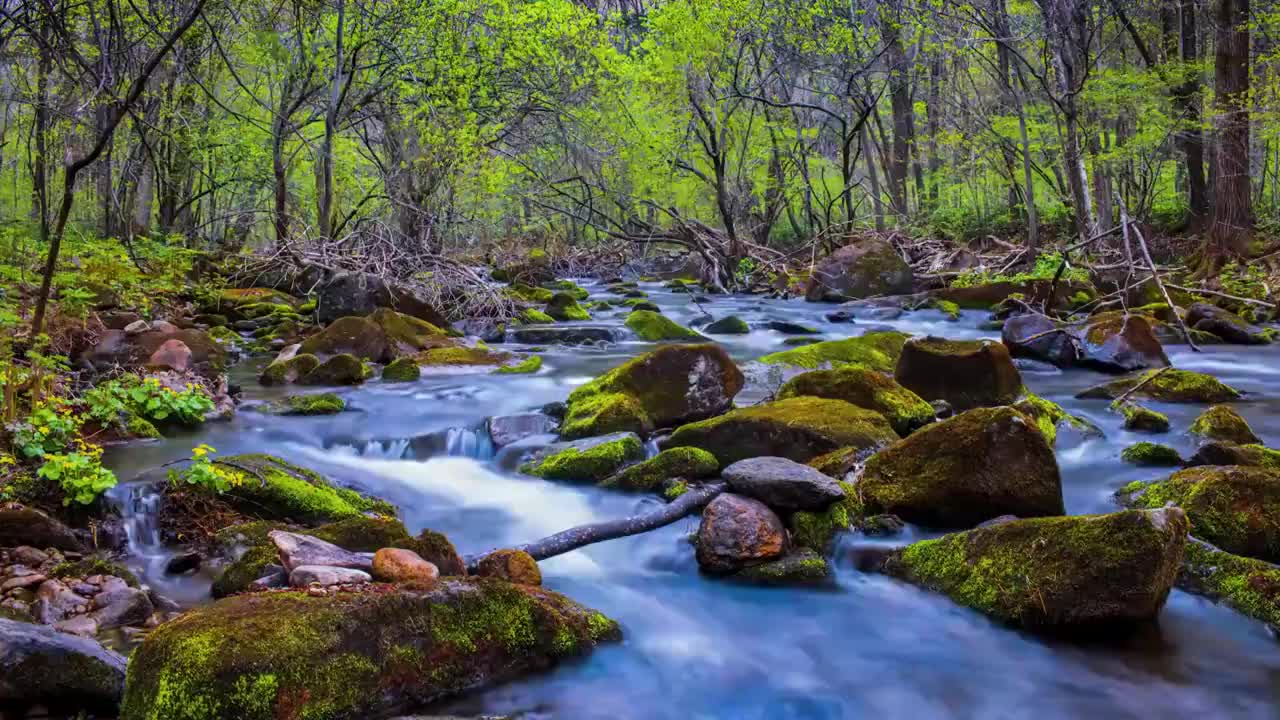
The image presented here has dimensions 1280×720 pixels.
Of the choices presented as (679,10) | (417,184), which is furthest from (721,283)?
(417,184)

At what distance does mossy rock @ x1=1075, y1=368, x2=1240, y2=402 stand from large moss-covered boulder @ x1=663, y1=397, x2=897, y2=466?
3512mm

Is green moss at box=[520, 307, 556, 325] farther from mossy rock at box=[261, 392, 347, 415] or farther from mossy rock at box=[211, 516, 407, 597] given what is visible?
mossy rock at box=[211, 516, 407, 597]

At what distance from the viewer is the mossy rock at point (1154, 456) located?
661 cm

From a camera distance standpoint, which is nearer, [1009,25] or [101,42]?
[101,42]

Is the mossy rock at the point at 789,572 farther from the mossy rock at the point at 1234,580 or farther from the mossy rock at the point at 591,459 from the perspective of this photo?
the mossy rock at the point at 591,459

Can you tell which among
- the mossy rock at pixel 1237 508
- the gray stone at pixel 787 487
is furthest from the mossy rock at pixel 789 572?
the mossy rock at pixel 1237 508

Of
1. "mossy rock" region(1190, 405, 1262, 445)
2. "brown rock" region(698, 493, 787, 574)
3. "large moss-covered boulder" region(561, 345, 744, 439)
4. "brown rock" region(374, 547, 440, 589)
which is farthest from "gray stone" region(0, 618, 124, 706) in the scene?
"mossy rock" region(1190, 405, 1262, 445)

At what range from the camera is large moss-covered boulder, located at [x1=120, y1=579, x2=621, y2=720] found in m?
2.80

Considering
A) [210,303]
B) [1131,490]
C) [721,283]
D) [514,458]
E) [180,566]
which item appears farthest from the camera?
[721,283]

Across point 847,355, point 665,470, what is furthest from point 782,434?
point 847,355

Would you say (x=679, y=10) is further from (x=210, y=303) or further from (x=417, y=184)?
(x=210, y=303)

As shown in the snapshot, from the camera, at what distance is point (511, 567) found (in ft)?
14.7

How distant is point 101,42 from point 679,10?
17.8 metres

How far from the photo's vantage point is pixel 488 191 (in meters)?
17.4
